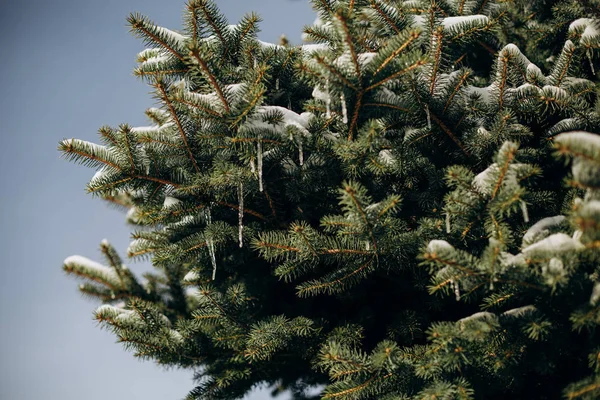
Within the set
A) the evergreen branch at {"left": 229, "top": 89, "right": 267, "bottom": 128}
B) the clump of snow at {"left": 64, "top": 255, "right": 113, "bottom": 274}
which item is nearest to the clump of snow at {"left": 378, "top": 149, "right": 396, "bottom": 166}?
the evergreen branch at {"left": 229, "top": 89, "right": 267, "bottom": 128}

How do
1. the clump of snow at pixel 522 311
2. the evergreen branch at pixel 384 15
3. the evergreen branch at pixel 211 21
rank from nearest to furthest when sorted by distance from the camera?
the clump of snow at pixel 522 311
the evergreen branch at pixel 211 21
the evergreen branch at pixel 384 15

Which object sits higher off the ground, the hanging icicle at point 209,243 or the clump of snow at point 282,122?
the clump of snow at point 282,122

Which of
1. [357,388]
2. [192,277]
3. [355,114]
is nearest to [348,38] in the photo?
[355,114]

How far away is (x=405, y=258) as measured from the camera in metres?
2.12

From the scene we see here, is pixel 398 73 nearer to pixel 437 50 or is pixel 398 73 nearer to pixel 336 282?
pixel 437 50

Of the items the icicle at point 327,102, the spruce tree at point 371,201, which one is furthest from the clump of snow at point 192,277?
the icicle at point 327,102

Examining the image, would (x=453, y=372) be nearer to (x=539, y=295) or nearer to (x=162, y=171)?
(x=539, y=295)

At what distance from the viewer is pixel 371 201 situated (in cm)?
211

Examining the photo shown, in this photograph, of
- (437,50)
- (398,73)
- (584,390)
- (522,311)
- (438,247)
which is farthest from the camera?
(437,50)

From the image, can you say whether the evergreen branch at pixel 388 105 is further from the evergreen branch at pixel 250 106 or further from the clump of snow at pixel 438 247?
the clump of snow at pixel 438 247

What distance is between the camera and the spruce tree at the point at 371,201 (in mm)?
1807

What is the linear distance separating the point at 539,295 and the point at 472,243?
1.44 ft

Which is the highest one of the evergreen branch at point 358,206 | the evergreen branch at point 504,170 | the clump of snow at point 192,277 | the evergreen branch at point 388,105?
the evergreen branch at point 388,105

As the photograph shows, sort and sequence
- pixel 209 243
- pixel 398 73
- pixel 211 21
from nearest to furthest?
pixel 398 73
pixel 209 243
pixel 211 21
